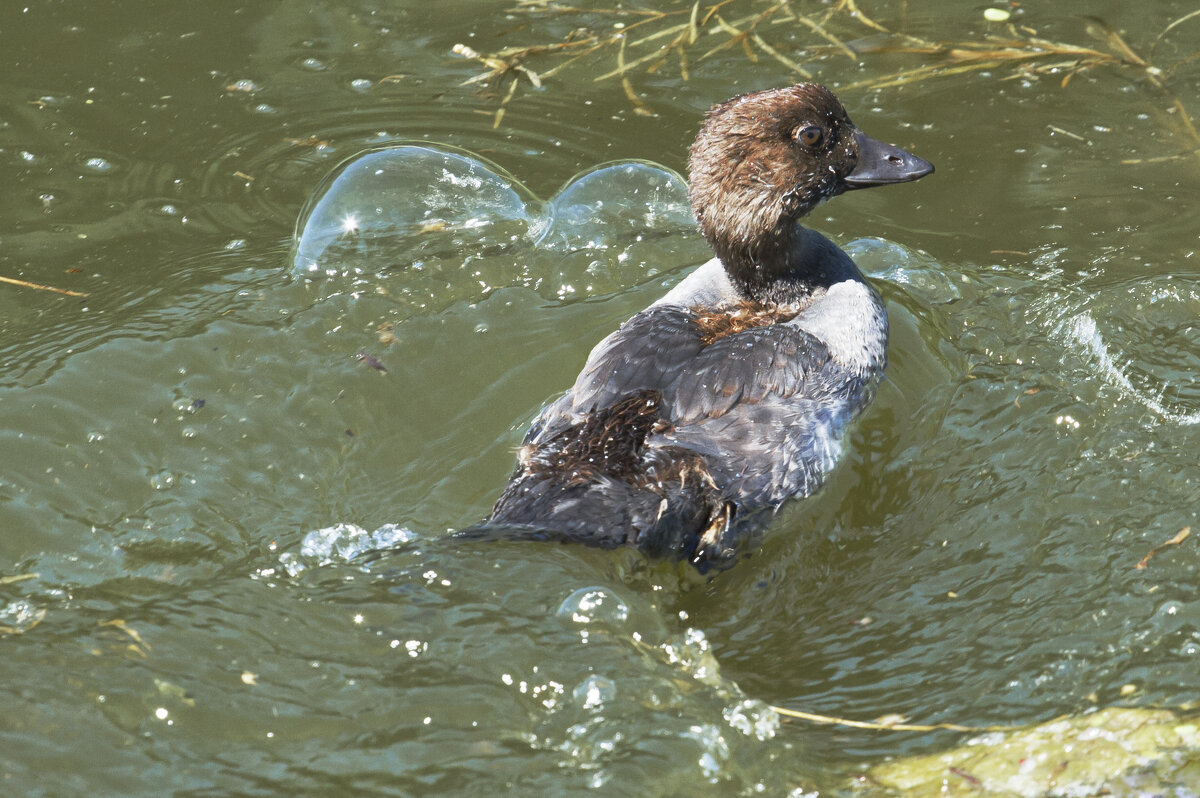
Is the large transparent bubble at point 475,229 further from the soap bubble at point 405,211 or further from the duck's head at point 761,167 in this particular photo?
the duck's head at point 761,167

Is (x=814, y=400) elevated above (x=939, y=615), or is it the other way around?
(x=814, y=400)

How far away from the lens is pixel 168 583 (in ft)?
13.4

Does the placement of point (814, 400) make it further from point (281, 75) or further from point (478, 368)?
point (281, 75)

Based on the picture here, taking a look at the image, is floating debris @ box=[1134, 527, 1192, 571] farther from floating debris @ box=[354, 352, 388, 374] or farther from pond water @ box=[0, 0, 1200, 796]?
floating debris @ box=[354, 352, 388, 374]

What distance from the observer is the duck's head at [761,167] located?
4.88 metres

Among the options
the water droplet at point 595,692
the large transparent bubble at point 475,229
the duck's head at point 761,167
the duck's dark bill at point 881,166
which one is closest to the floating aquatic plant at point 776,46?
the large transparent bubble at point 475,229

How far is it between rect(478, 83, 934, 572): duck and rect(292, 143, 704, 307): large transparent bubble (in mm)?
515

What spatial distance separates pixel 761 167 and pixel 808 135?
0.25 meters

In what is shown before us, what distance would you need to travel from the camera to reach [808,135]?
4.93 metres

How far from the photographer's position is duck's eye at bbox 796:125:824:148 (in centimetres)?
492

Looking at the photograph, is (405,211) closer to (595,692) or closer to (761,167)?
(761,167)

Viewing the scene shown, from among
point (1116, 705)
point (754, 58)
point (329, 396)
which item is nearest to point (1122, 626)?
point (1116, 705)

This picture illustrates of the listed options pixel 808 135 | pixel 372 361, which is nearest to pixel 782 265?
pixel 808 135

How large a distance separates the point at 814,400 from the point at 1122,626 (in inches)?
53.1
